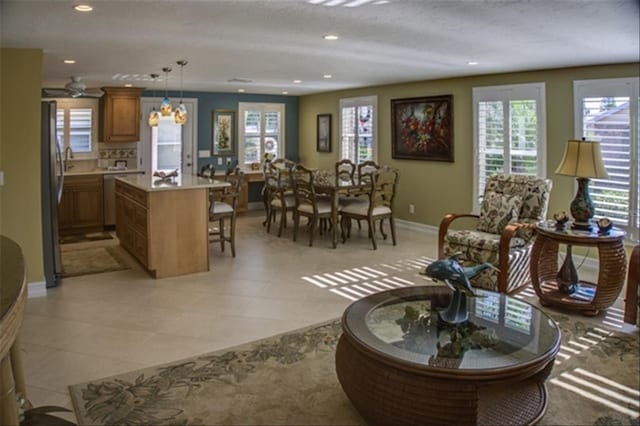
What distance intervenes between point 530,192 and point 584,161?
0.82 m

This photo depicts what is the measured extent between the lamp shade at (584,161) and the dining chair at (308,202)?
3035 mm

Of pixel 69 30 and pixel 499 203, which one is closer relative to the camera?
pixel 69 30

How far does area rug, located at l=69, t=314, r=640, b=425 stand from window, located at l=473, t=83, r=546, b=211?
3.06 meters

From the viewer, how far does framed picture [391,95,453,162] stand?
712 cm

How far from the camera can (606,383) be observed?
2963 mm

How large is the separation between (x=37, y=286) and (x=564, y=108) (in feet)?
19.0

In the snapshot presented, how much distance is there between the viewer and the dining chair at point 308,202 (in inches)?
264

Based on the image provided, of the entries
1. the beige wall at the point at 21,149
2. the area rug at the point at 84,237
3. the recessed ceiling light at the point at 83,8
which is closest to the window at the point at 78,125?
the area rug at the point at 84,237

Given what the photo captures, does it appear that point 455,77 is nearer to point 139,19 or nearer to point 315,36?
point 315,36

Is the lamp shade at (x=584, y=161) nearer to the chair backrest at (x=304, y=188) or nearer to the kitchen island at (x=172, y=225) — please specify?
the chair backrest at (x=304, y=188)

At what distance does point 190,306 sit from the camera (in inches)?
171

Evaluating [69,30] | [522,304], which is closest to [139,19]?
[69,30]

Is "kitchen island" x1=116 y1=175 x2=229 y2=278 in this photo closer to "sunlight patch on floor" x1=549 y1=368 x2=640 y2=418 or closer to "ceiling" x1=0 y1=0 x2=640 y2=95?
"ceiling" x1=0 y1=0 x2=640 y2=95

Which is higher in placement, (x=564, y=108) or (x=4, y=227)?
(x=564, y=108)
